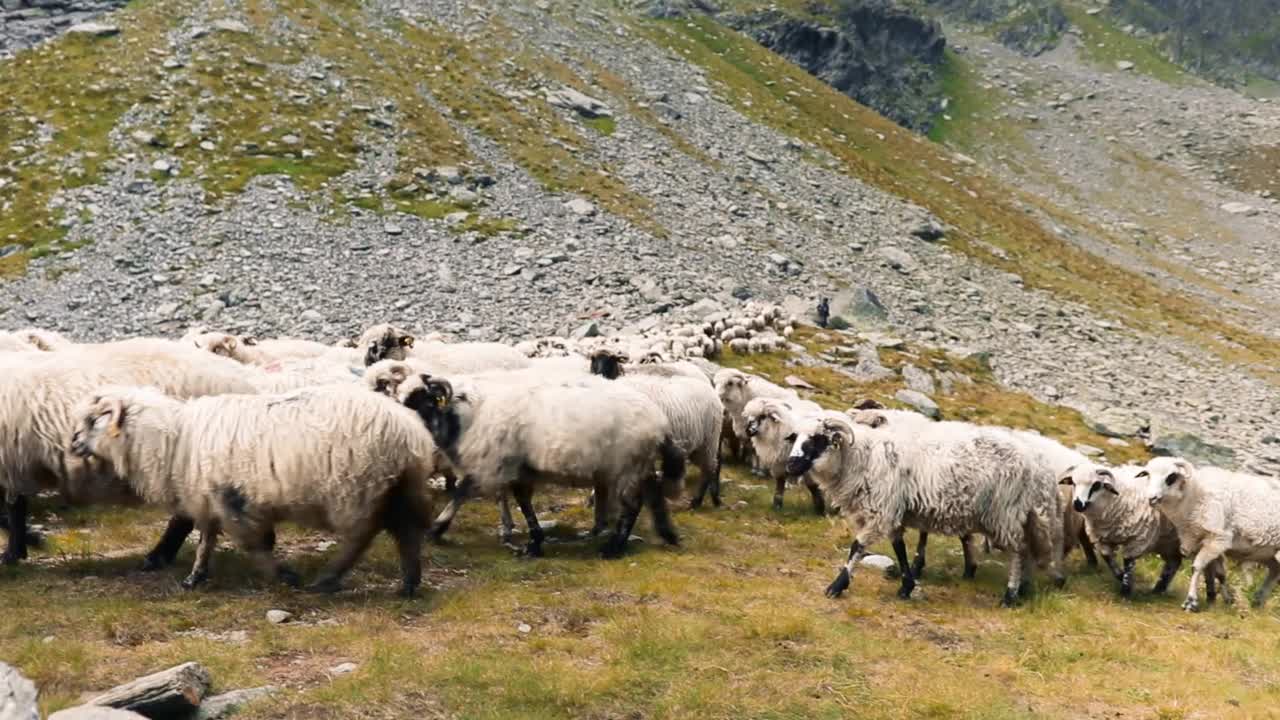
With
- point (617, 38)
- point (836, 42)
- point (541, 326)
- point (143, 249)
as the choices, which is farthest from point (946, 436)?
point (836, 42)

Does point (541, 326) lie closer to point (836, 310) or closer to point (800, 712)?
point (836, 310)

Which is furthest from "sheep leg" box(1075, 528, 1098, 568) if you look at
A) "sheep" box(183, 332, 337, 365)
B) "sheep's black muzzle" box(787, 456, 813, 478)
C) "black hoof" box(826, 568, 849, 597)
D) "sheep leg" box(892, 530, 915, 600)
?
"sheep" box(183, 332, 337, 365)

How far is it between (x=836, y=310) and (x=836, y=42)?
77316mm

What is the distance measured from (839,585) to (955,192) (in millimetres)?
64430

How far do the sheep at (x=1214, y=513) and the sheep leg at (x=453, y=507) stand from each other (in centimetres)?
1004

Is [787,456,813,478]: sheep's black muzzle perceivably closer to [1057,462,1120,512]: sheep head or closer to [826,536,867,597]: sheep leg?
[826,536,867,597]: sheep leg

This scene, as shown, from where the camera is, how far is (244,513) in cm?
1056

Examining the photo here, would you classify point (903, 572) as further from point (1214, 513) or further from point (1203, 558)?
point (1214, 513)

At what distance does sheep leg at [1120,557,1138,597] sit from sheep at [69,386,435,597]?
1043 centimetres

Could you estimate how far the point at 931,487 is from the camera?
42.6 ft

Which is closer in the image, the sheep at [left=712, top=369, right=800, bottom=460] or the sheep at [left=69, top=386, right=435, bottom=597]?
the sheep at [left=69, top=386, right=435, bottom=597]

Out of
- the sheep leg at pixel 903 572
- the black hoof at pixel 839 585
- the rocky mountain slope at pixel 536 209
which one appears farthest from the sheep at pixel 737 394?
the rocky mountain slope at pixel 536 209

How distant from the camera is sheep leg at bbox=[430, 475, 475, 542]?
1330 cm

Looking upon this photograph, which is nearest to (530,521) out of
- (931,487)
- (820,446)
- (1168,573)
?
(820,446)
